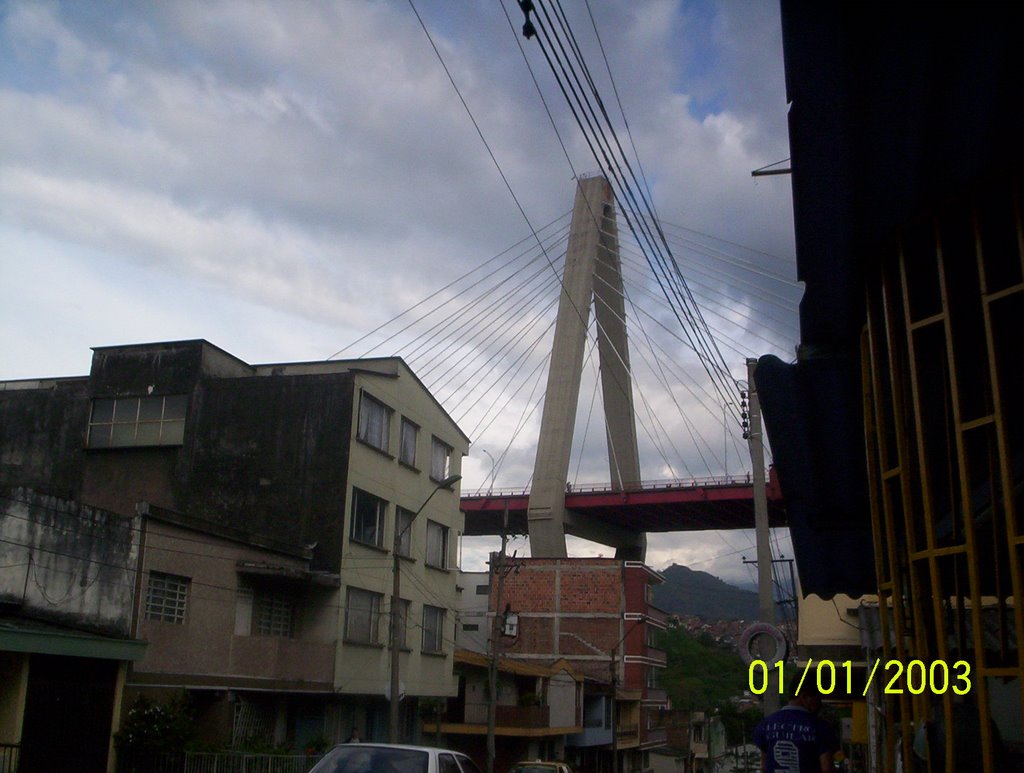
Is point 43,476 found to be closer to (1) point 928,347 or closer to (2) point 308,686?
(2) point 308,686

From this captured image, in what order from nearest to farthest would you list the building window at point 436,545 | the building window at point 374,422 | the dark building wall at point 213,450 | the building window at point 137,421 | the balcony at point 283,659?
the balcony at point 283,659, the dark building wall at point 213,450, the building window at point 374,422, the building window at point 137,421, the building window at point 436,545

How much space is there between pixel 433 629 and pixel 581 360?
14769 millimetres

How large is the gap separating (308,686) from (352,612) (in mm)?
2998

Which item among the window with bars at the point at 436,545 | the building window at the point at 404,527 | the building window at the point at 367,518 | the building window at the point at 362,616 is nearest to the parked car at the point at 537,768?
the building window at the point at 362,616

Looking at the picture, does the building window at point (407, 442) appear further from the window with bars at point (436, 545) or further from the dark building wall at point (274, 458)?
the dark building wall at point (274, 458)

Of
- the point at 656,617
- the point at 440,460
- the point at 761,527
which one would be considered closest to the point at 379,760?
the point at 761,527

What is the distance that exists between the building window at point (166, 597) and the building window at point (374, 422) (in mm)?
8106

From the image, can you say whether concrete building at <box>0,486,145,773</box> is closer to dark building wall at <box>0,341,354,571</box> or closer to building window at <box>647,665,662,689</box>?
dark building wall at <box>0,341,354,571</box>

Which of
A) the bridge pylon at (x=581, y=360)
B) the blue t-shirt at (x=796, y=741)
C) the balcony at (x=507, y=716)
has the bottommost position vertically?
the balcony at (x=507, y=716)

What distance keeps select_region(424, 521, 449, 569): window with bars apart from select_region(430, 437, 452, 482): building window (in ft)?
5.45

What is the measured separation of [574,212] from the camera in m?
42.9

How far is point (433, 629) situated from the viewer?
110 ft

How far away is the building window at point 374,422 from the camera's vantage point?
96.3 feet

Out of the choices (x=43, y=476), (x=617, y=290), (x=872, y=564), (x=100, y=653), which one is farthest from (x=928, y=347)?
(x=617, y=290)
